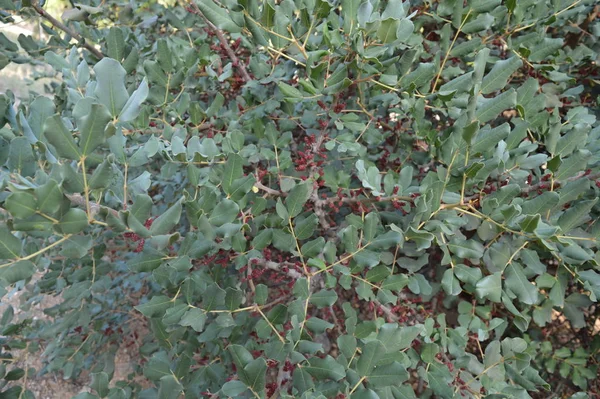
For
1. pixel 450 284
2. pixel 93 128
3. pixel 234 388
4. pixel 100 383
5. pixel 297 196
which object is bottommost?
pixel 100 383

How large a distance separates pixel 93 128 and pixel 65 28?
0.83 metres

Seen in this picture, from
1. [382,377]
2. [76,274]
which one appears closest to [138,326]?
[76,274]

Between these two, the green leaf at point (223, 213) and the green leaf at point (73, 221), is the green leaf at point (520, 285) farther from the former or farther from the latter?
the green leaf at point (73, 221)

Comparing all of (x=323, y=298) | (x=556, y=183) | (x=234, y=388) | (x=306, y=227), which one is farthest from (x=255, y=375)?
(x=556, y=183)

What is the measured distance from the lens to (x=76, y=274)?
1134mm

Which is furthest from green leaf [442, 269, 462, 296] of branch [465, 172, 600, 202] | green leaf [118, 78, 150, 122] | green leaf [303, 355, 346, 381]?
green leaf [118, 78, 150, 122]

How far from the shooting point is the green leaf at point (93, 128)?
1.78ft

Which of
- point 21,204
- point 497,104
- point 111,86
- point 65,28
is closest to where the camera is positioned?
point 21,204

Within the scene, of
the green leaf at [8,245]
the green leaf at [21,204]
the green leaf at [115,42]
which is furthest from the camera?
the green leaf at [115,42]

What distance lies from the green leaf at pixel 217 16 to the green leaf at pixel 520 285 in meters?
0.67

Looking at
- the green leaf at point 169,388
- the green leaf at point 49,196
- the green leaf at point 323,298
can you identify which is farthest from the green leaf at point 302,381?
the green leaf at point 49,196

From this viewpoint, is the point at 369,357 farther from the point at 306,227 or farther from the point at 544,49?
the point at 544,49

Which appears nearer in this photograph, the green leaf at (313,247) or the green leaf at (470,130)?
the green leaf at (470,130)

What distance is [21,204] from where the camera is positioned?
518 millimetres
